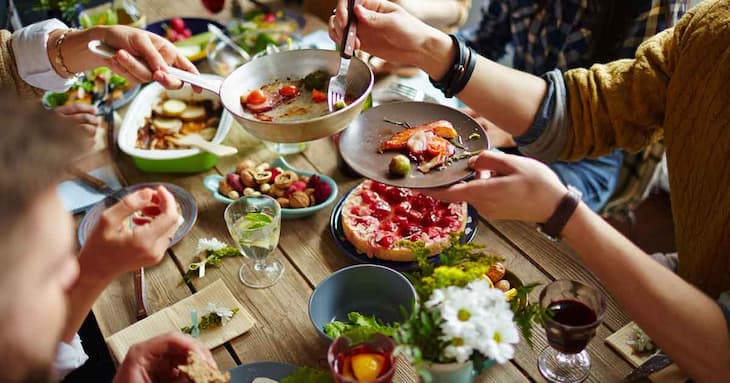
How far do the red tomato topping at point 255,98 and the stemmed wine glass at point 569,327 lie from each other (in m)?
0.78

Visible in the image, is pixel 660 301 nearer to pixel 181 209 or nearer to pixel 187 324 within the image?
pixel 187 324

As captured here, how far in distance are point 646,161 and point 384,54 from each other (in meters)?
1.01

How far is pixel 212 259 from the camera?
1.49 meters

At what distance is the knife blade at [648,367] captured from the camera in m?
1.16

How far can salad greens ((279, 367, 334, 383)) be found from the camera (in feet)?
3.72

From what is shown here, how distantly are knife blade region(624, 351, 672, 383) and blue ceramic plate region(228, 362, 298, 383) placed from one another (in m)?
0.63

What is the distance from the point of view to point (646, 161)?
2090 millimetres

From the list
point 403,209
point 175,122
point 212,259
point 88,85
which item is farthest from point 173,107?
point 403,209

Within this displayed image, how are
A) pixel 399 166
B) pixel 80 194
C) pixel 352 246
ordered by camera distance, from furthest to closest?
1. pixel 80 194
2. pixel 352 246
3. pixel 399 166

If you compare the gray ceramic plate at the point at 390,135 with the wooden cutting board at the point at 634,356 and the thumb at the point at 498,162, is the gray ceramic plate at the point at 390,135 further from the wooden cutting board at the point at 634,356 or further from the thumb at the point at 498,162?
the wooden cutting board at the point at 634,356

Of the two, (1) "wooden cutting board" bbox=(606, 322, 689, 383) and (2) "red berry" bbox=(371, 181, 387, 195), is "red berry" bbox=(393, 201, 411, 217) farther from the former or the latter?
(1) "wooden cutting board" bbox=(606, 322, 689, 383)

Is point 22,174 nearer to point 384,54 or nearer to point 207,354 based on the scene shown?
point 207,354

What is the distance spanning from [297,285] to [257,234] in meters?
0.15

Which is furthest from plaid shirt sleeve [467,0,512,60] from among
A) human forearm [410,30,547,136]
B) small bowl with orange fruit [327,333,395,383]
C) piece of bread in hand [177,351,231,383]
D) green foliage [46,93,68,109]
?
piece of bread in hand [177,351,231,383]
